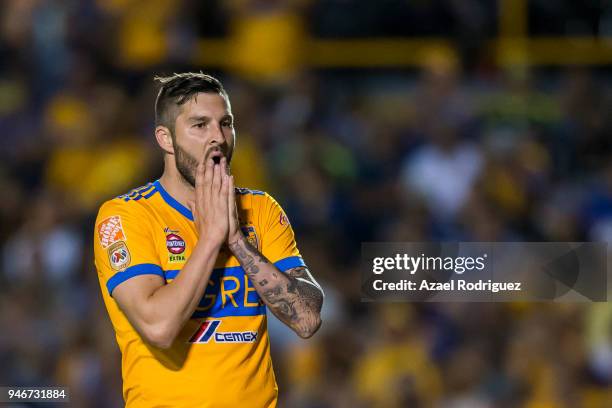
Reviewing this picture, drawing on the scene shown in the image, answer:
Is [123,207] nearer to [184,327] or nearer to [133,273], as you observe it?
[133,273]

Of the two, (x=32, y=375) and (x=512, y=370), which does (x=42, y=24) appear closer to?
Answer: (x=32, y=375)

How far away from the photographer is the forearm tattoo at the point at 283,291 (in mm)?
3514

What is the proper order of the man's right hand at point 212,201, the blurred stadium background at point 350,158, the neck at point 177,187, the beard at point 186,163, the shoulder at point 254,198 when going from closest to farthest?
1. the man's right hand at point 212,201
2. the beard at point 186,163
3. the neck at point 177,187
4. the shoulder at point 254,198
5. the blurred stadium background at point 350,158

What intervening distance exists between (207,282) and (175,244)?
11.3 inches

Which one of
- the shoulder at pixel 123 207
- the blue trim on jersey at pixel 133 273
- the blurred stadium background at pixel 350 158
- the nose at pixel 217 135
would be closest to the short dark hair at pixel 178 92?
the nose at pixel 217 135

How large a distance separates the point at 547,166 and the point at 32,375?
4204 millimetres

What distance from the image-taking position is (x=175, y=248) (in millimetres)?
3602

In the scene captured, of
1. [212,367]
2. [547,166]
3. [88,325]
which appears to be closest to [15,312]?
[88,325]

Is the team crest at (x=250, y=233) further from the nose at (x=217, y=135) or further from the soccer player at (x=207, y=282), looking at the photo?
the nose at (x=217, y=135)

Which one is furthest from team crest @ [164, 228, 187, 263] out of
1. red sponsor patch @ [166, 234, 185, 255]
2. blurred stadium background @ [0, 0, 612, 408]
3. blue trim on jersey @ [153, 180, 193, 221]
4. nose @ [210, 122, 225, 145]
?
blurred stadium background @ [0, 0, 612, 408]

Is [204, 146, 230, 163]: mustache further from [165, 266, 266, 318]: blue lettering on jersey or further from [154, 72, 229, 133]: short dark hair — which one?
[165, 266, 266, 318]: blue lettering on jersey

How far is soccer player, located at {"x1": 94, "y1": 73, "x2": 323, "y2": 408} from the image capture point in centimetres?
346

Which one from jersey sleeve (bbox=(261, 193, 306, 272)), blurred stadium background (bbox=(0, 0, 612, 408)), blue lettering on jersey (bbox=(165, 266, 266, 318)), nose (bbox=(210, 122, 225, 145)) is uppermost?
blurred stadium background (bbox=(0, 0, 612, 408))

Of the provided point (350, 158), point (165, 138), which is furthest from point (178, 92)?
point (350, 158)
